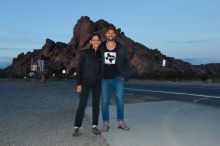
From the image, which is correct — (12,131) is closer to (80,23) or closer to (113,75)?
(113,75)

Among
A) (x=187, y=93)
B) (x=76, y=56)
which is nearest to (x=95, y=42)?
(x=187, y=93)

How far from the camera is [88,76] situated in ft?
32.7

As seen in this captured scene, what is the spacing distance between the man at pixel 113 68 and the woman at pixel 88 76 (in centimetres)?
16

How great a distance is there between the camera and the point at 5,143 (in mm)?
9297

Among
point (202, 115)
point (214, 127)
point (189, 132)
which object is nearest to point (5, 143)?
point (189, 132)

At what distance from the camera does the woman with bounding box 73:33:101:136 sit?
996 centimetres

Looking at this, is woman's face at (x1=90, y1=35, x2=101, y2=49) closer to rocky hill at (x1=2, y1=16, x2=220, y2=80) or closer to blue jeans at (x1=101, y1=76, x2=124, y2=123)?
blue jeans at (x1=101, y1=76, x2=124, y2=123)

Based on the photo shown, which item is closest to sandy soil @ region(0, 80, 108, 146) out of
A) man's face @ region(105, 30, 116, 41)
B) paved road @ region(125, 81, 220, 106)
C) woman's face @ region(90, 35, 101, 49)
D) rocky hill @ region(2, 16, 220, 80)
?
woman's face @ region(90, 35, 101, 49)

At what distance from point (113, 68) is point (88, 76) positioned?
22.7 inches

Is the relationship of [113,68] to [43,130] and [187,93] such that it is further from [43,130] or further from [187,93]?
[187,93]

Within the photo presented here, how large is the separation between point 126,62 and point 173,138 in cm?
192

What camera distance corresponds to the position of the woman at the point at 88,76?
9961 millimetres

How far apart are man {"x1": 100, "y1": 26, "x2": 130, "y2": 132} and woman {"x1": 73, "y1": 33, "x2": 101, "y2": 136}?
0.16 meters

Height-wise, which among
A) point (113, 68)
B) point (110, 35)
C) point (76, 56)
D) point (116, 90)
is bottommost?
point (116, 90)
